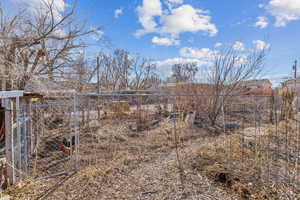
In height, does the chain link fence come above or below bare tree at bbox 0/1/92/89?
below

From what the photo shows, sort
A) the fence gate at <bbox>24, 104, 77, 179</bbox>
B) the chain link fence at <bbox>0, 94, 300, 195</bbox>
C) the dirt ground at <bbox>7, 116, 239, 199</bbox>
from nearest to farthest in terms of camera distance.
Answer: the dirt ground at <bbox>7, 116, 239, 199</bbox> → the chain link fence at <bbox>0, 94, 300, 195</bbox> → the fence gate at <bbox>24, 104, 77, 179</bbox>

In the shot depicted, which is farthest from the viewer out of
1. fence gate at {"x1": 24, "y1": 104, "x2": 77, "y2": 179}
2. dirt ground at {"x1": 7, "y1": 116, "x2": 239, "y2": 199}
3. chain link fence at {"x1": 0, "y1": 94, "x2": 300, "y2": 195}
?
fence gate at {"x1": 24, "y1": 104, "x2": 77, "y2": 179}

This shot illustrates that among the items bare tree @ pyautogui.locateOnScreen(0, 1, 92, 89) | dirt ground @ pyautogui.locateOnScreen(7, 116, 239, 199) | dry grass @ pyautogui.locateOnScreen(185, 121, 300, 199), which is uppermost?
bare tree @ pyautogui.locateOnScreen(0, 1, 92, 89)

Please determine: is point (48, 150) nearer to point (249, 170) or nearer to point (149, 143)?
point (149, 143)

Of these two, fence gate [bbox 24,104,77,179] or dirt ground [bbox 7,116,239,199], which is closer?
dirt ground [bbox 7,116,239,199]

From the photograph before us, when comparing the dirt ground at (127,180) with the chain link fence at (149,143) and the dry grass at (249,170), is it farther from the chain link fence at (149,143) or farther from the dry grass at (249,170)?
the dry grass at (249,170)

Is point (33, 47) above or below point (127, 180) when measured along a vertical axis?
above

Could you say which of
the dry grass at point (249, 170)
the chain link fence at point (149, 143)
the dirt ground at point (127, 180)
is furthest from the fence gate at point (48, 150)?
the dry grass at point (249, 170)

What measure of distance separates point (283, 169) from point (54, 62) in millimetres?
8947

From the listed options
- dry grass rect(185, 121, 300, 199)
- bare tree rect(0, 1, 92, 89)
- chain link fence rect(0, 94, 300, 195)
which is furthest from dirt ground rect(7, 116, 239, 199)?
bare tree rect(0, 1, 92, 89)

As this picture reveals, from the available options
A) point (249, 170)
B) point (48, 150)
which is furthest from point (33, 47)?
point (249, 170)

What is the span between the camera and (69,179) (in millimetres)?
3148

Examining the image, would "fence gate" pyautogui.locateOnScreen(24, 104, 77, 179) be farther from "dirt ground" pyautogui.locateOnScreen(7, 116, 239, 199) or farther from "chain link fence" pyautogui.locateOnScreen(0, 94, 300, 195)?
"dirt ground" pyautogui.locateOnScreen(7, 116, 239, 199)

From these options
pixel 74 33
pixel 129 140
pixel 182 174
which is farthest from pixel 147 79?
pixel 182 174
